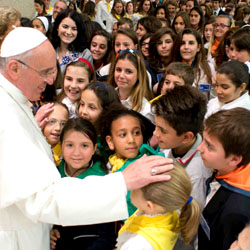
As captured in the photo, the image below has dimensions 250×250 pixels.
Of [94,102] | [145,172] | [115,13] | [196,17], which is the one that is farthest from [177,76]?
[115,13]

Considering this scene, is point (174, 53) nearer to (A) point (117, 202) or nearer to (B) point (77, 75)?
(B) point (77, 75)

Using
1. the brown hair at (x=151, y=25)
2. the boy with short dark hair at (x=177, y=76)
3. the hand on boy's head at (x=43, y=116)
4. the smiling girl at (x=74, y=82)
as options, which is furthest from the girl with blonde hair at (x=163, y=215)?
the brown hair at (x=151, y=25)

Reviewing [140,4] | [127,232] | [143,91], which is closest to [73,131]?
[127,232]

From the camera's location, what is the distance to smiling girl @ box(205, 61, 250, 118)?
311 centimetres

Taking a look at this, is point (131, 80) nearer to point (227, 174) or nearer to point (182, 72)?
point (182, 72)

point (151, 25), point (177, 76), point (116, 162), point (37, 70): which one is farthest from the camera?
point (151, 25)

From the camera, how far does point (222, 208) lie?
1578 mm

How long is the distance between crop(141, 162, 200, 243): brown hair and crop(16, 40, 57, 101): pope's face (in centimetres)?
83

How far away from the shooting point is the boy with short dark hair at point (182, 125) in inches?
77.8

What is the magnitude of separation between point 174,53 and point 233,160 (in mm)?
2781

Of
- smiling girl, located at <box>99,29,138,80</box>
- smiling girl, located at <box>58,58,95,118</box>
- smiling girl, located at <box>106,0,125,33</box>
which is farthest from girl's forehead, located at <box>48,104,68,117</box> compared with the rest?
smiling girl, located at <box>106,0,125,33</box>

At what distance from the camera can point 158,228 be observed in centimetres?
147

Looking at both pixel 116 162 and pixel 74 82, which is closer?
pixel 116 162

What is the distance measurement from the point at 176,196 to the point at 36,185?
2.24 ft
